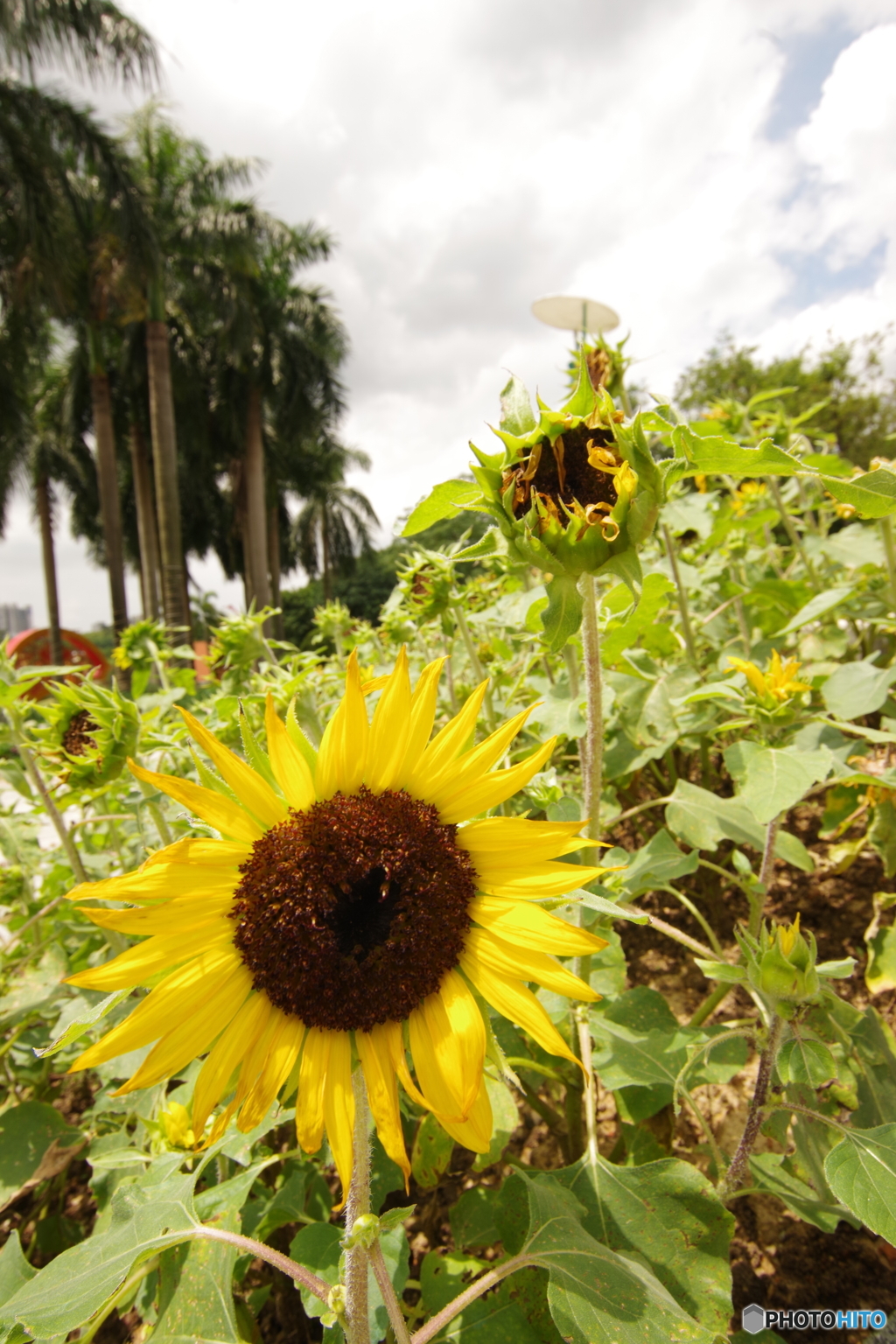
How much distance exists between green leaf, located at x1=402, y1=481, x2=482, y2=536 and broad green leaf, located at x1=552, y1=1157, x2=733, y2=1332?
103 cm

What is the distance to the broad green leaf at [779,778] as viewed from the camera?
1.04 meters

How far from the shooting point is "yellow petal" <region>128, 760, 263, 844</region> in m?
0.78

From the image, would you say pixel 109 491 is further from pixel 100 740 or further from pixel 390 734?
pixel 390 734

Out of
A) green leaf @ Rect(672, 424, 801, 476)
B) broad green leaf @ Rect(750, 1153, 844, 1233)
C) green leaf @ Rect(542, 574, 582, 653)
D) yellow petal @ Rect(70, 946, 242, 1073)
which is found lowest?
broad green leaf @ Rect(750, 1153, 844, 1233)

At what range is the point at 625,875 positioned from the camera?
1.19 m

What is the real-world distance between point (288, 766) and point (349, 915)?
7.6 inches

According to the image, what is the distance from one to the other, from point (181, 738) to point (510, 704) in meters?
0.86

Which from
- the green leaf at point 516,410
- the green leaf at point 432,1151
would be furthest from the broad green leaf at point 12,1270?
the green leaf at point 516,410

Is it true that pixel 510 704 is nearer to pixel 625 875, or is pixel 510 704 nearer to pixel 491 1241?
pixel 625 875

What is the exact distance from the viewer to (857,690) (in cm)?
154

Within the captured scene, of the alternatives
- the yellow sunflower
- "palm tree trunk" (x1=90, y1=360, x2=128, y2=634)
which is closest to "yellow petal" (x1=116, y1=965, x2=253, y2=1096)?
the yellow sunflower

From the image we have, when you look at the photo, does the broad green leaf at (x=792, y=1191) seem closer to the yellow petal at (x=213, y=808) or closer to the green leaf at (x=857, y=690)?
the green leaf at (x=857, y=690)

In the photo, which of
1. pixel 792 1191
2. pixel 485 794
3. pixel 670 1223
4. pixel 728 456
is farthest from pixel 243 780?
pixel 792 1191

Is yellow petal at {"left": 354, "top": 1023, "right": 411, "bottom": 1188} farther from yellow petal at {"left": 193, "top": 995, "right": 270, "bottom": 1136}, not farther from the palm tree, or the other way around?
the palm tree
